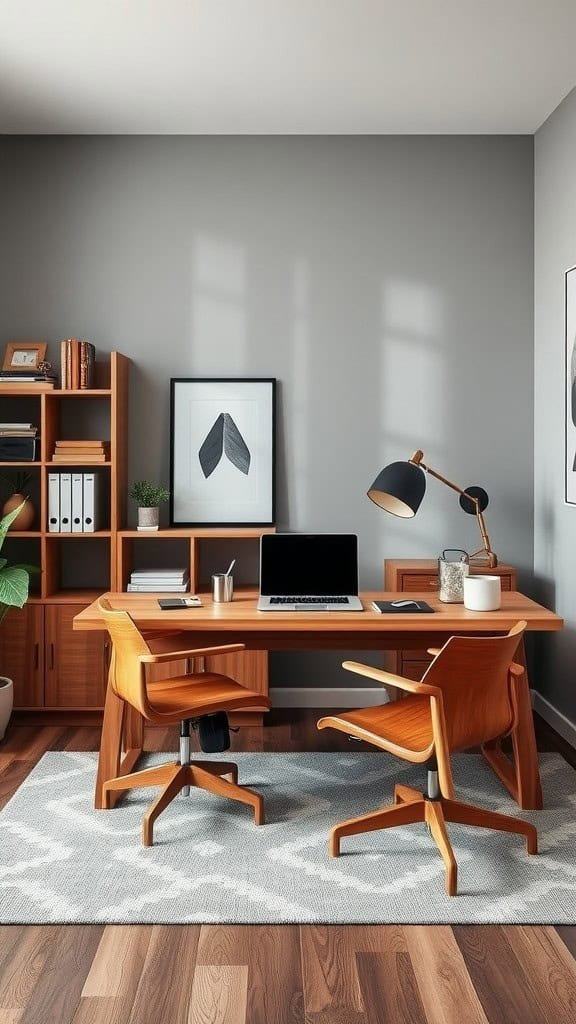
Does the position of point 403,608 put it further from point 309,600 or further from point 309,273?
point 309,273

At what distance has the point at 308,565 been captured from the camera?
11.6ft

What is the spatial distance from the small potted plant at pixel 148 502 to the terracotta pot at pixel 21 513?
19.8 inches

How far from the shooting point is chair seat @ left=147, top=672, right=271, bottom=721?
2877 mm

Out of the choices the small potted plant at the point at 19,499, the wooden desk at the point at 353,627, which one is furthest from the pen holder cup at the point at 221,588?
the small potted plant at the point at 19,499

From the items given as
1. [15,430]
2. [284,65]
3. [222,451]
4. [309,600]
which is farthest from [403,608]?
[284,65]

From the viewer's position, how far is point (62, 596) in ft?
13.8

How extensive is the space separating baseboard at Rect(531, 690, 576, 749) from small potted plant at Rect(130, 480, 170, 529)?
2072 mm

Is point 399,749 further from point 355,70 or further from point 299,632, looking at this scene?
point 355,70

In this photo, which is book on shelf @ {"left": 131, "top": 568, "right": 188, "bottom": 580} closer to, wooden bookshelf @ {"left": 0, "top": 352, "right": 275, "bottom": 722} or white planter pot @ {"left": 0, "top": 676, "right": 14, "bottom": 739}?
wooden bookshelf @ {"left": 0, "top": 352, "right": 275, "bottom": 722}

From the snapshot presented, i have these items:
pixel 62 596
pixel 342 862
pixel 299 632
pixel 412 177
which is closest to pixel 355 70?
pixel 412 177

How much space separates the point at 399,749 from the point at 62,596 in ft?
7.07

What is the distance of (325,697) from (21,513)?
1764 millimetres

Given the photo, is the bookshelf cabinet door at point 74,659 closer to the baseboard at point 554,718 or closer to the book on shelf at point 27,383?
the book on shelf at point 27,383

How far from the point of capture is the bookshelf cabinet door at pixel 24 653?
410 centimetres
